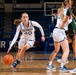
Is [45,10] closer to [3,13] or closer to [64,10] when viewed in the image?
[3,13]

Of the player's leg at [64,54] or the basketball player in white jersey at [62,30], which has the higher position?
the basketball player in white jersey at [62,30]

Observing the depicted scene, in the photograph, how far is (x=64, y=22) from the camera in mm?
7328

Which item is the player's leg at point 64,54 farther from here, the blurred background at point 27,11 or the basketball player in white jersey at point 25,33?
the blurred background at point 27,11

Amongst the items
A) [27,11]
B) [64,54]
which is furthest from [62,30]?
[27,11]

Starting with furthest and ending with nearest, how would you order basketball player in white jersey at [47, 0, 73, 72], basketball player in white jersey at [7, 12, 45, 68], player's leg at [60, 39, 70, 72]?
basketball player in white jersey at [7, 12, 45, 68], player's leg at [60, 39, 70, 72], basketball player in white jersey at [47, 0, 73, 72]

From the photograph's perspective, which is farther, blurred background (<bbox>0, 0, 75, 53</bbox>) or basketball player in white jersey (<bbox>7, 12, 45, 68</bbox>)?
blurred background (<bbox>0, 0, 75, 53</bbox>)

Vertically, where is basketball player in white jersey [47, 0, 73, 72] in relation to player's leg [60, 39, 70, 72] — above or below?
above

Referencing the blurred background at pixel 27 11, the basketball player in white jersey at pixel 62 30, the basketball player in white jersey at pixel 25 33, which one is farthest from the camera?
the blurred background at pixel 27 11

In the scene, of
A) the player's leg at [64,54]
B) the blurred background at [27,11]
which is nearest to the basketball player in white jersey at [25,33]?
the player's leg at [64,54]

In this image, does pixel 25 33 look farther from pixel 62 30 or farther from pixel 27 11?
pixel 27 11

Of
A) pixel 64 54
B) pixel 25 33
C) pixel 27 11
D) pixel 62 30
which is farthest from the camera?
pixel 27 11

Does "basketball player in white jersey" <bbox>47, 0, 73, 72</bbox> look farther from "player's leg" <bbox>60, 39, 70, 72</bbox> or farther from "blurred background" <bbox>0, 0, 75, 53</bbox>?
"blurred background" <bbox>0, 0, 75, 53</bbox>

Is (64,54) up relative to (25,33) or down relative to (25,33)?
down

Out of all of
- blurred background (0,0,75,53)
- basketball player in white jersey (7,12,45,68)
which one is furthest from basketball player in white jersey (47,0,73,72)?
blurred background (0,0,75,53)
